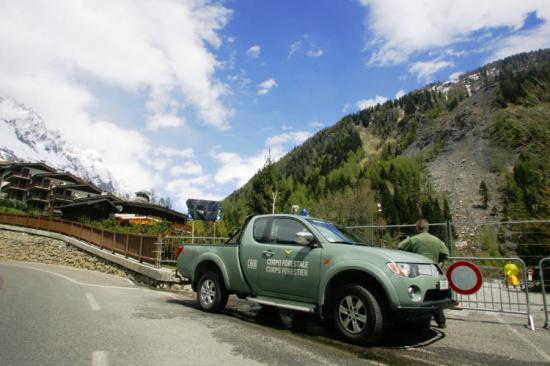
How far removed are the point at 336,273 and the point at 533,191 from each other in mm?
16479

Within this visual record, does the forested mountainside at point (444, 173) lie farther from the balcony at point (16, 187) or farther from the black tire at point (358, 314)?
the balcony at point (16, 187)

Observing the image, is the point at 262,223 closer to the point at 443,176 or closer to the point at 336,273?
the point at 336,273

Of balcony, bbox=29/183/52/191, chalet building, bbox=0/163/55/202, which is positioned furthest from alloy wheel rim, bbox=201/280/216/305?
chalet building, bbox=0/163/55/202

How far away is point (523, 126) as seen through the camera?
45.5ft

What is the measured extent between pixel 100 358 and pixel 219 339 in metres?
1.57

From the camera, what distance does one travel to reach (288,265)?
6.21 meters

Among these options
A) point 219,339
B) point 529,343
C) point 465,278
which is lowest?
point 529,343

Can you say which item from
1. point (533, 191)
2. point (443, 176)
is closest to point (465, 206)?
point (443, 176)

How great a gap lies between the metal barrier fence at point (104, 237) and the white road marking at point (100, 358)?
10.9m

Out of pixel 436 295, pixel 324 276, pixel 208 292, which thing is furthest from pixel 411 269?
pixel 208 292

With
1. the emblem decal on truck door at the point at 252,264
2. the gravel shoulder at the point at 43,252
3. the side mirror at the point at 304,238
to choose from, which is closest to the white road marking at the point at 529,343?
the side mirror at the point at 304,238

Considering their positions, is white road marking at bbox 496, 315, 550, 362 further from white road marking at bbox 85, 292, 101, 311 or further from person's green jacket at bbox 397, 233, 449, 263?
white road marking at bbox 85, 292, 101, 311

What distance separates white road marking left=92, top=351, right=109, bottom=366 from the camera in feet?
13.3

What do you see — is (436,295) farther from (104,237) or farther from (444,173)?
(444,173)
